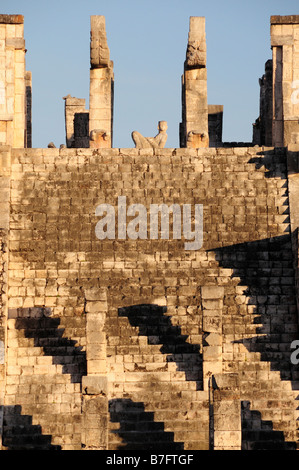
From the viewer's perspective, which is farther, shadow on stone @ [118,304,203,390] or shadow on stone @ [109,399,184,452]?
shadow on stone @ [118,304,203,390]

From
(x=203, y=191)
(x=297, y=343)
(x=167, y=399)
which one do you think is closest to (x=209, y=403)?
(x=167, y=399)

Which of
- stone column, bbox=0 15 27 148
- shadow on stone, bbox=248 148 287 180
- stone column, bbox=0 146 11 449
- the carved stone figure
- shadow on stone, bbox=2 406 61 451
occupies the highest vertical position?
stone column, bbox=0 15 27 148

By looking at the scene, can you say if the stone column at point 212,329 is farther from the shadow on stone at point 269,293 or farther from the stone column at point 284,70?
the stone column at point 284,70

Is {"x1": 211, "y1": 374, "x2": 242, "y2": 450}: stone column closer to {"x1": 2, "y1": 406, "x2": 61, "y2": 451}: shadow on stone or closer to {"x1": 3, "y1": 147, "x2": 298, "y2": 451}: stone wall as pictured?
{"x1": 3, "y1": 147, "x2": 298, "y2": 451}: stone wall

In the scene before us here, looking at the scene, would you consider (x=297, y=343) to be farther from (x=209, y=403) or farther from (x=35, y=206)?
(x=35, y=206)

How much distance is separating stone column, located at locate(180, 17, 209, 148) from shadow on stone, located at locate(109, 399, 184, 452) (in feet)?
33.1

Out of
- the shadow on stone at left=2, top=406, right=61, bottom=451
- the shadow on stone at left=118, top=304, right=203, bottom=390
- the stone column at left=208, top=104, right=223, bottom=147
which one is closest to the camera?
the shadow on stone at left=2, top=406, right=61, bottom=451

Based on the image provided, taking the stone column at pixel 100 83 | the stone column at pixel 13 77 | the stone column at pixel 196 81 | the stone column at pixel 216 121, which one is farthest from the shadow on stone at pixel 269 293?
the stone column at pixel 216 121

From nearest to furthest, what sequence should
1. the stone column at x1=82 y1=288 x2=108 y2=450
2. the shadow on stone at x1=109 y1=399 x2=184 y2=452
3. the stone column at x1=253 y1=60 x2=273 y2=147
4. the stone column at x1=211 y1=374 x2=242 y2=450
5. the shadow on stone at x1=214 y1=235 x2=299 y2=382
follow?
1. the stone column at x1=211 y1=374 x2=242 y2=450
2. the stone column at x1=82 y1=288 x2=108 y2=450
3. the shadow on stone at x1=109 y1=399 x2=184 y2=452
4. the shadow on stone at x1=214 y1=235 x2=299 y2=382
5. the stone column at x1=253 y1=60 x2=273 y2=147

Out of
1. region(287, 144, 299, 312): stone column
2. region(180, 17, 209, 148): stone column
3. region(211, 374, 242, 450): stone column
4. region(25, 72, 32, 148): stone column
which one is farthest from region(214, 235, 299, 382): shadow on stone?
region(25, 72, 32, 148): stone column

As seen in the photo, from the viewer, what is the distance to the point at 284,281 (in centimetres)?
2961

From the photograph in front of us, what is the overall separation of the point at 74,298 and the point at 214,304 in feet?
11.4

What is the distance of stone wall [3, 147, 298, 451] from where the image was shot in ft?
88.1

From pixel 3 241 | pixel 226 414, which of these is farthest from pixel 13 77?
pixel 226 414
